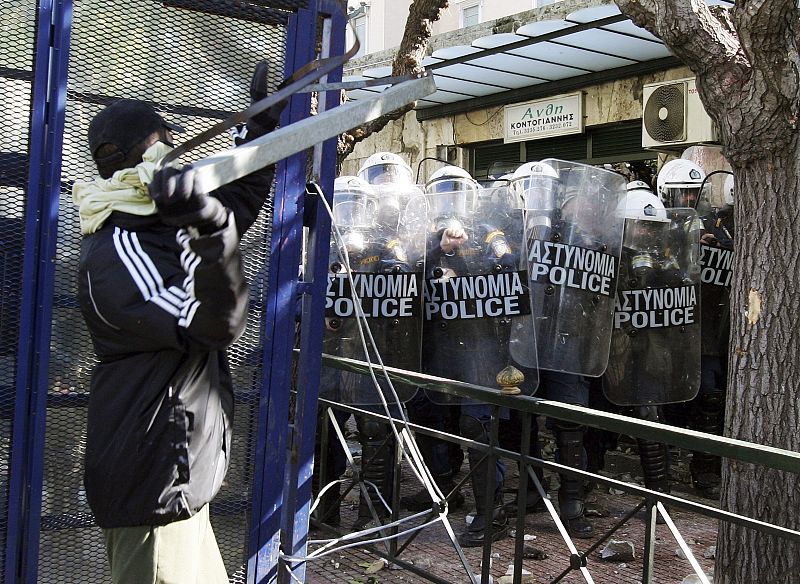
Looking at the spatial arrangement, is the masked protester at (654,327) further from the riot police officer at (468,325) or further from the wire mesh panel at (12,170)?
the wire mesh panel at (12,170)

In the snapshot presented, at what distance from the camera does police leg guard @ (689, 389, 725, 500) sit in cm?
609

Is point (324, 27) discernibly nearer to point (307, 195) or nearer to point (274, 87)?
point (274, 87)

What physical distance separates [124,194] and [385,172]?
14.1 ft

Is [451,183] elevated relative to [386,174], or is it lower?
lower

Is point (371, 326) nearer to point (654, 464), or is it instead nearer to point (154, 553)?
point (654, 464)

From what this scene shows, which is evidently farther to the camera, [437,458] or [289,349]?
[437,458]

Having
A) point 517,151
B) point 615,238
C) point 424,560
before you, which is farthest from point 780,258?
point 517,151

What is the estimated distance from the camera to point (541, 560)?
496 centimetres

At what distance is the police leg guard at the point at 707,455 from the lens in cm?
609

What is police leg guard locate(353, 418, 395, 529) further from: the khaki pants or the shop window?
the shop window

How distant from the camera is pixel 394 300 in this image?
17.1ft

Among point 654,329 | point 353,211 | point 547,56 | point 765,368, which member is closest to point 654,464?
point 654,329

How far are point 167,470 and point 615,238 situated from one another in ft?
12.4

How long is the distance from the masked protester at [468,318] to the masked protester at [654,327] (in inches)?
32.4
